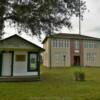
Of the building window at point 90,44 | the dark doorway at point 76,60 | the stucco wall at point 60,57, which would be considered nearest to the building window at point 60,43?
the stucco wall at point 60,57

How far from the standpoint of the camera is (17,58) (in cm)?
2214

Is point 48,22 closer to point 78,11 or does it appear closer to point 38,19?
point 38,19

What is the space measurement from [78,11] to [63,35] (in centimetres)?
3439

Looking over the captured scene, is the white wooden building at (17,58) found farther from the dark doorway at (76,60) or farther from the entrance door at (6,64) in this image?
the dark doorway at (76,60)

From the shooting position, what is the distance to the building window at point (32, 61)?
22.5m

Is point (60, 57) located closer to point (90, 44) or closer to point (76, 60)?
point (76, 60)

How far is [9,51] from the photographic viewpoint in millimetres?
21703

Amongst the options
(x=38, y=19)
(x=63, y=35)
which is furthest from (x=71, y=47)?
(x=38, y=19)

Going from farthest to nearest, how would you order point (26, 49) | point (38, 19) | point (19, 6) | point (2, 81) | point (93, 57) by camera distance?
point (93, 57)
point (26, 49)
point (2, 81)
point (38, 19)
point (19, 6)

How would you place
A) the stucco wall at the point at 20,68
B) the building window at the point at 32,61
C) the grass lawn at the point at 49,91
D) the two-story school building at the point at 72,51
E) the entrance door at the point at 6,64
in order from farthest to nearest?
the two-story school building at the point at 72,51 < the building window at the point at 32,61 < the stucco wall at the point at 20,68 < the entrance door at the point at 6,64 < the grass lawn at the point at 49,91

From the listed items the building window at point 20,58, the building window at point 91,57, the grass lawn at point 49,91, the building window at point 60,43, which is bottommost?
the grass lawn at point 49,91

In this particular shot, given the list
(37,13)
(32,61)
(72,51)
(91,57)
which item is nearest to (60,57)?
(72,51)

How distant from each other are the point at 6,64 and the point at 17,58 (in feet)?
3.87

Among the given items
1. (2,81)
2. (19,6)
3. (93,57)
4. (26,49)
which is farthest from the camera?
(93,57)
